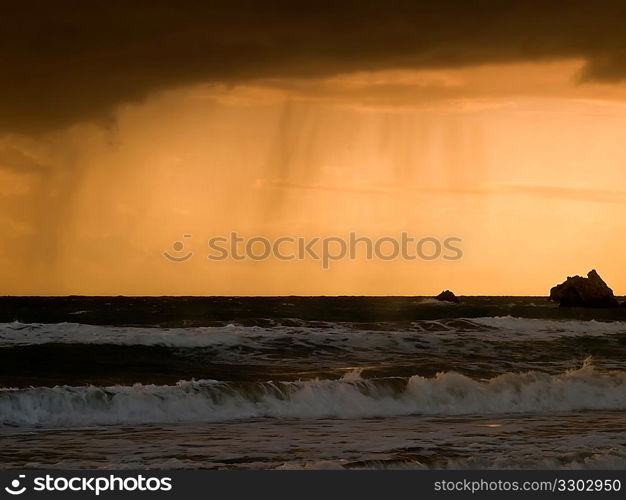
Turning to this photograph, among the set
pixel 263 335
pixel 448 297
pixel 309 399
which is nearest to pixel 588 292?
pixel 448 297

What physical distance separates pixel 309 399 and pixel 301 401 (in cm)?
23

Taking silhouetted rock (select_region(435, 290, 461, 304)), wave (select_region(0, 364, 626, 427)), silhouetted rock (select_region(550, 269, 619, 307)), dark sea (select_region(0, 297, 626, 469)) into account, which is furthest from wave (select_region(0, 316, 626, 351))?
silhouetted rock (select_region(435, 290, 461, 304))

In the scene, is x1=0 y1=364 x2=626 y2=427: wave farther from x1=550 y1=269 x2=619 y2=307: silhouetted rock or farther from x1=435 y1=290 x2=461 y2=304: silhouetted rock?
x1=435 y1=290 x2=461 y2=304: silhouetted rock

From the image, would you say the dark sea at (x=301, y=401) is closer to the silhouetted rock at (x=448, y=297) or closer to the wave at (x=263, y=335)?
the wave at (x=263, y=335)

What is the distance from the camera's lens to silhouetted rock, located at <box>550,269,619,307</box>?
7556cm

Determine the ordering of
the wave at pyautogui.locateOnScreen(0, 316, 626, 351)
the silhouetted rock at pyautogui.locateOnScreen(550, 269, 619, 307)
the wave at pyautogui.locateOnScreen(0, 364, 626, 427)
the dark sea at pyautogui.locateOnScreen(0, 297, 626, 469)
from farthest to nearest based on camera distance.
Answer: the silhouetted rock at pyautogui.locateOnScreen(550, 269, 619, 307), the wave at pyautogui.locateOnScreen(0, 316, 626, 351), the wave at pyautogui.locateOnScreen(0, 364, 626, 427), the dark sea at pyautogui.locateOnScreen(0, 297, 626, 469)

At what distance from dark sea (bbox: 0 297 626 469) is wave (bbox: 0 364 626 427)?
0.13 feet

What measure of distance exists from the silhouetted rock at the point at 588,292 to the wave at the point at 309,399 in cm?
5437

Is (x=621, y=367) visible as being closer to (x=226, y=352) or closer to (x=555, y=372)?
(x=555, y=372)

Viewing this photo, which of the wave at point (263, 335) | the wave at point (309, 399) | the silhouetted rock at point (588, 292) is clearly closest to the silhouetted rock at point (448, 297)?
the silhouetted rock at point (588, 292)

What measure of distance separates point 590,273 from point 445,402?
59876 mm

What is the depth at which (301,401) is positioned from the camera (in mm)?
20453

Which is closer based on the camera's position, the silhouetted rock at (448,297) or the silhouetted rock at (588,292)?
the silhouetted rock at (588,292)

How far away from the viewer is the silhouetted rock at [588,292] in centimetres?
7556
